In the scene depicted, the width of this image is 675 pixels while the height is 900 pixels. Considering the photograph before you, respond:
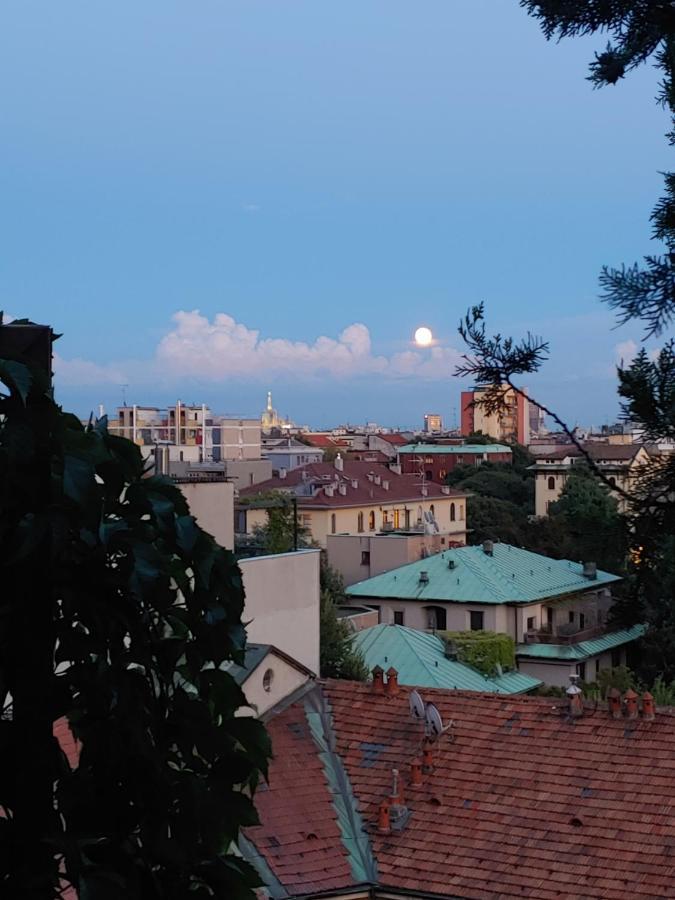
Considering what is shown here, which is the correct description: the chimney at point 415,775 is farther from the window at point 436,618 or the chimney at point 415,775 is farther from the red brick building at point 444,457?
the red brick building at point 444,457

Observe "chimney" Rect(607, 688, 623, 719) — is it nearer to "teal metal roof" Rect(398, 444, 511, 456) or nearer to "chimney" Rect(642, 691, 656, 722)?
"chimney" Rect(642, 691, 656, 722)

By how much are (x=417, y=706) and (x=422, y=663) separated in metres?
15.9

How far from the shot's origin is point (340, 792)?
10.9 meters

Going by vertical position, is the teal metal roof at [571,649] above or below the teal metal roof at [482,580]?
below

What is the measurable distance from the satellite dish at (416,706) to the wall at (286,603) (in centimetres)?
217

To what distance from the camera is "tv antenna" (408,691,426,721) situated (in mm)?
11172

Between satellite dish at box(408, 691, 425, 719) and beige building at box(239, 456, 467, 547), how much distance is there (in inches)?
1519

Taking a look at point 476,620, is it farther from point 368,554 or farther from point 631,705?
point 631,705

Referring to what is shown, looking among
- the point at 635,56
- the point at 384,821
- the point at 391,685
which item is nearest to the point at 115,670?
the point at 635,56

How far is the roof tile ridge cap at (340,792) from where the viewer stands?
9930 mm

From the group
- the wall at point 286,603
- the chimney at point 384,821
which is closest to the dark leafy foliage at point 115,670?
the chimney at point 384,821

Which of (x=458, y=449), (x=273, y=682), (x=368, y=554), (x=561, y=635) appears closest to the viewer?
(x=273, y=682)

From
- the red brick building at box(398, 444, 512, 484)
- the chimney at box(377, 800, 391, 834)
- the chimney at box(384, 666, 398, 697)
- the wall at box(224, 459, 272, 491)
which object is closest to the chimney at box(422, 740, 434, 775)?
the chimney at box(377, 800, 391, 834)

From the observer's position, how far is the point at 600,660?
112ft
